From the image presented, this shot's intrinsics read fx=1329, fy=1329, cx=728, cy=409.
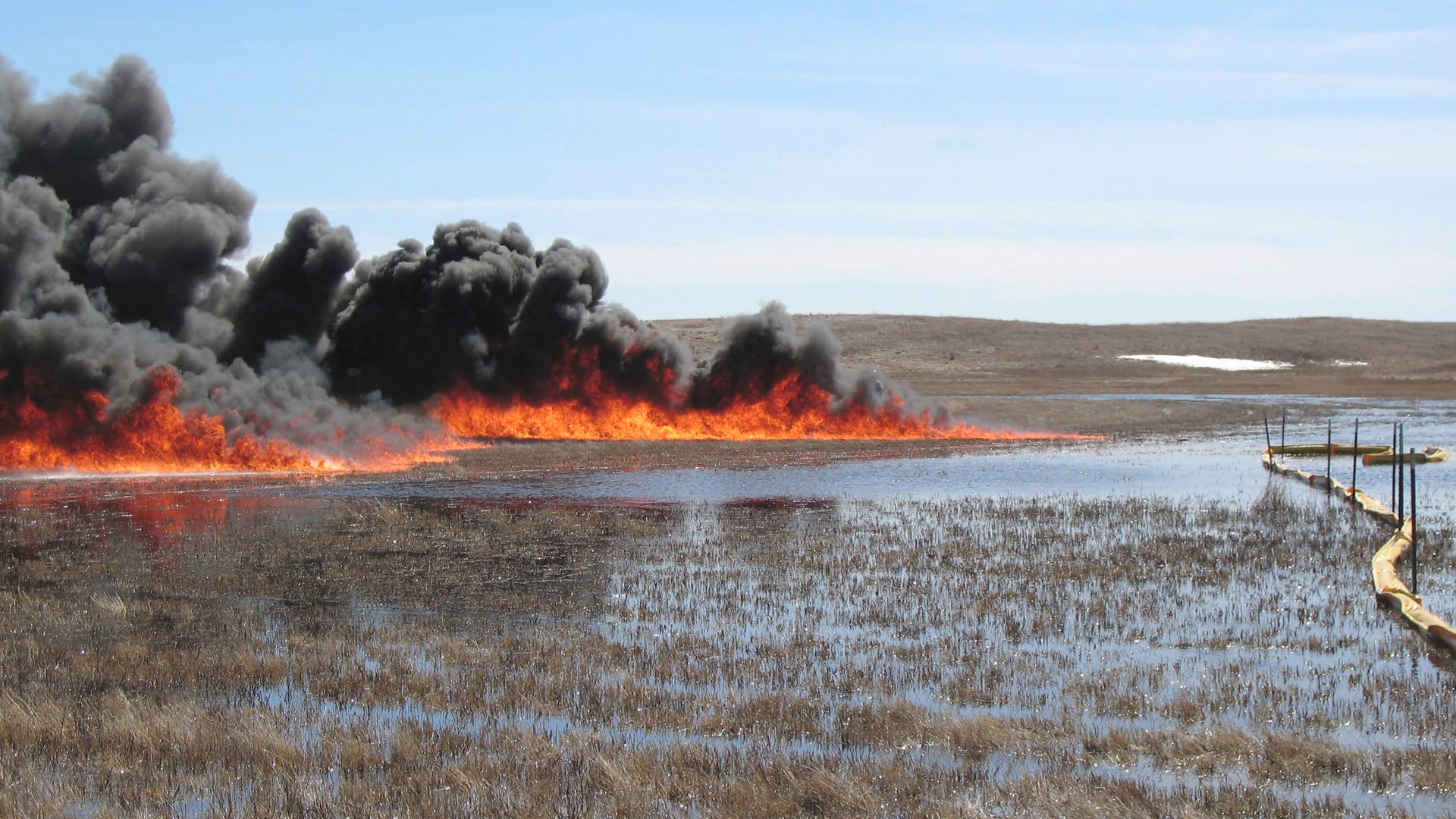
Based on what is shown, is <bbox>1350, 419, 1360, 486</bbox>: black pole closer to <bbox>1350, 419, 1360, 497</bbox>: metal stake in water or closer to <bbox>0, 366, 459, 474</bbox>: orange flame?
<bbox>1350, 419, 1360, 497</bbox>: metal stake in water

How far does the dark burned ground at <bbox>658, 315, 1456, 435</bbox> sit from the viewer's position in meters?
65.8

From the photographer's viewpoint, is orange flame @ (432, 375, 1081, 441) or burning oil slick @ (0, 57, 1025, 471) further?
orange flame @ (432, 375, 1081, 441)

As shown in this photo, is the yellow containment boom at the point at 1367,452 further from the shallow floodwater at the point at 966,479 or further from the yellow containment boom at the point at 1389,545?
the shallow floodwater at the point at 966,479

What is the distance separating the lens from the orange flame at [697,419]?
167 ft

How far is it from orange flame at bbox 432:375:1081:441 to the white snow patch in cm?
6817

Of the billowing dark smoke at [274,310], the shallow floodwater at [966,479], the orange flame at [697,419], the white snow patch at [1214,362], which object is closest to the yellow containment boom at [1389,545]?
the shallow floodwater at [966,479]

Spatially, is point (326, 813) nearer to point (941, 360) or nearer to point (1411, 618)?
point (1411, 618)

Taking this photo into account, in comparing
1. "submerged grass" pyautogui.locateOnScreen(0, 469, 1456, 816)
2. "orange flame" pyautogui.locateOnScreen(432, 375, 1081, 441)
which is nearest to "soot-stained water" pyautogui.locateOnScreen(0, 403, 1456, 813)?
"submerged grass" pyautogui.locateOnScreen(0, 469, 1456, 816)

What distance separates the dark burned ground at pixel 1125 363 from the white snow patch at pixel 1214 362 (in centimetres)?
194

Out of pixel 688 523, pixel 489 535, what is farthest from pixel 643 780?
pixel 688 523

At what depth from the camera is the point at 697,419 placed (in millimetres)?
52500

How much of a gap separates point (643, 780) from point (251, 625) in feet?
25.5

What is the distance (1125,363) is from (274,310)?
85669mm

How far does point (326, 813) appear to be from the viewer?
32.1 feet
